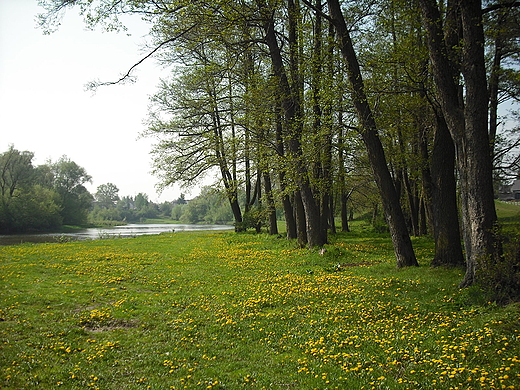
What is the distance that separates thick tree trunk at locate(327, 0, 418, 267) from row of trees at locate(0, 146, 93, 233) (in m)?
49.4

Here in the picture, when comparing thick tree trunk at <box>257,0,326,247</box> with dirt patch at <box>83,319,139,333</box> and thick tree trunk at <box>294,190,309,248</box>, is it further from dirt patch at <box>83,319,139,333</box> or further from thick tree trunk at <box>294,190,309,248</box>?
dirt patch at <box>83,319,139,333</box>

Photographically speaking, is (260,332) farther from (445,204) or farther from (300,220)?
(300,220)

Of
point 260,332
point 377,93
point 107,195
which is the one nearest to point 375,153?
point 377,93

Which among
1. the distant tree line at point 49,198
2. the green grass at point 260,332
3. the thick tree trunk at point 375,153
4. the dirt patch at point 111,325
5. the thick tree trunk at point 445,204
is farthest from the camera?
the distant tree line at point 49,198

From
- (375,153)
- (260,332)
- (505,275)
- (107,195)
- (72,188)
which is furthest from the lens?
(107,195)

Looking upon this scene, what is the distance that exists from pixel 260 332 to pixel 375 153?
24.5 feet

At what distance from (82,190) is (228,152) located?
205 feet

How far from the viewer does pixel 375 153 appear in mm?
11797

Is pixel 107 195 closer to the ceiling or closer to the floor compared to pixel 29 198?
closer to the ceiling

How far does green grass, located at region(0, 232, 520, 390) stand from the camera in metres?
4.86

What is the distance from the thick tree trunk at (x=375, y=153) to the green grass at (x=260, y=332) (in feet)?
2.89

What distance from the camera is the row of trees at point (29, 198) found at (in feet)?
158

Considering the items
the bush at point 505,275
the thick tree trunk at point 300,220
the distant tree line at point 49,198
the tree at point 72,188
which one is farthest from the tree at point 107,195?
the bush at point 505,275

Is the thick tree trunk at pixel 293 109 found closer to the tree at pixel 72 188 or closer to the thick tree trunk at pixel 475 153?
the thick tree trunk at pixel 475 153
